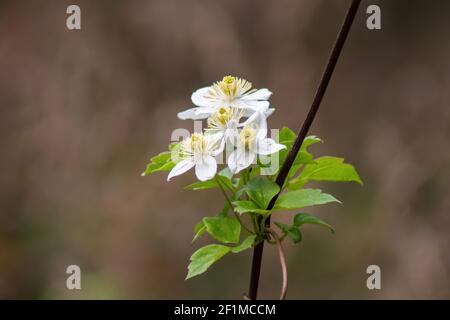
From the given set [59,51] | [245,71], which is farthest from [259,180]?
[59,51]

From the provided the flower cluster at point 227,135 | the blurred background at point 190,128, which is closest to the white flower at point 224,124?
the flower cluster at point 227,135

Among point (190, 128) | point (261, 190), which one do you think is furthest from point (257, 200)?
point (190, 128)

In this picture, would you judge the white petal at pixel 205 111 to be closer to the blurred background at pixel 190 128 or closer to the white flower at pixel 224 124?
the white flower at pixel 224 124

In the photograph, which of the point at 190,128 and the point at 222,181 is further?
the point at 190,128

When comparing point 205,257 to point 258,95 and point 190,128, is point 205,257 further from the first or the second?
point 190,128

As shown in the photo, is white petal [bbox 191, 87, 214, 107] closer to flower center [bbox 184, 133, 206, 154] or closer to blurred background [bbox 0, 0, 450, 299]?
flower center [bbox 184, 133, 206, 154]

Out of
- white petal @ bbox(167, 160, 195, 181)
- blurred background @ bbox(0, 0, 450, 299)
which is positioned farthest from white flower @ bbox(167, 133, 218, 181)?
blurred background @ bbox(0, 0, 450, 299)
